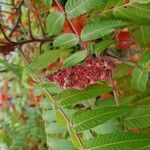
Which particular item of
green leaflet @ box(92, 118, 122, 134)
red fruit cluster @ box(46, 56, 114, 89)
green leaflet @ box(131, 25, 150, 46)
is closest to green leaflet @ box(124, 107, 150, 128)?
green leaflet @ box(92, 118, 122, 134)

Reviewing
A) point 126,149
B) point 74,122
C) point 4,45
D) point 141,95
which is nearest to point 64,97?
point 74,122

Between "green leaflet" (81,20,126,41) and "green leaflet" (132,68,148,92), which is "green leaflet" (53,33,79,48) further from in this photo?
"green leaflet" (132,68,148,92)

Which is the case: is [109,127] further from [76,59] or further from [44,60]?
[44,60]

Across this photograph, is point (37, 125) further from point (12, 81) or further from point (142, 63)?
point (142, 63)

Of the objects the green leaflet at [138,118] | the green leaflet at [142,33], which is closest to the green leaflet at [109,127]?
the green leaflet at [138,118]

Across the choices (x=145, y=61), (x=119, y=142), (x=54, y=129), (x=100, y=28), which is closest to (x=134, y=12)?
(x=100, y=28)
